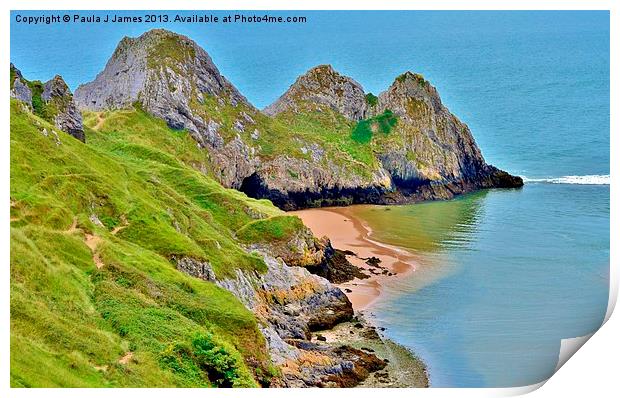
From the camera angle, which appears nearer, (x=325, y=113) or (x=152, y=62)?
(x=152, y=62)

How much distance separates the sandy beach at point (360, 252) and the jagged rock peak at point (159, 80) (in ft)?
40.9

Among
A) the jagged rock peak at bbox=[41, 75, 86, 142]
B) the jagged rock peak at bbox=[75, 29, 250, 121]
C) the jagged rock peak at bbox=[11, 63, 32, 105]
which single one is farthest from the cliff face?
the jagged rock peak at bbox=[11, 63, 32, 105]

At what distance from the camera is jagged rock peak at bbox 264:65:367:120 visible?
85.4 metres

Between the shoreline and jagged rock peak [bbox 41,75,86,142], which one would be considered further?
jagged rock peak [bbox 41,75,86,142]

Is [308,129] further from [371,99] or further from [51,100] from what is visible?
[51,100]

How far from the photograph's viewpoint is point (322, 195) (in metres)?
71.2

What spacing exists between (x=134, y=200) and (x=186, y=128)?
3193 centimetres

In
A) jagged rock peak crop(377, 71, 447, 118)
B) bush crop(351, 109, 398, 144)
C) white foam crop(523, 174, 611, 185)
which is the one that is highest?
jagged rock peak crop(377, 71, 447, 118)

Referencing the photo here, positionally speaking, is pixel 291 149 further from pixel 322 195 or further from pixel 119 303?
pixel 119 303

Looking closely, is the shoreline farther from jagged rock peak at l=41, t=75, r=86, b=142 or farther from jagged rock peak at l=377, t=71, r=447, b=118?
jagged rock peak at l=377, t=71, r=447, b=118

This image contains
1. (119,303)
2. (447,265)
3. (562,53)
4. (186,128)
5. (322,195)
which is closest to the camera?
(119,303)

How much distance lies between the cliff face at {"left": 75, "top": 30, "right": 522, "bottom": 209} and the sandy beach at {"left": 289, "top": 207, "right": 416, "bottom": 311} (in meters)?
4.31

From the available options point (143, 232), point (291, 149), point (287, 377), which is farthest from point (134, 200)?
point (291, 149)

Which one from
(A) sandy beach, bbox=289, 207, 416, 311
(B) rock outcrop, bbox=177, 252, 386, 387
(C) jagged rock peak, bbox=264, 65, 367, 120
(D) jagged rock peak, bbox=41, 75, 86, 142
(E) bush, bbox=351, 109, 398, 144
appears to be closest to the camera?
(B) rock outcrop, bbox=177, 252, 386, 387
